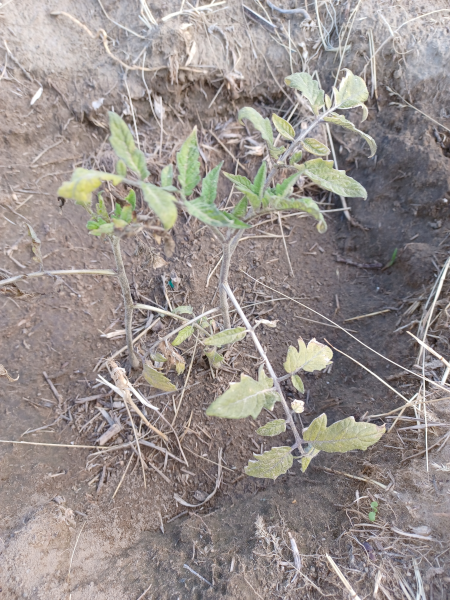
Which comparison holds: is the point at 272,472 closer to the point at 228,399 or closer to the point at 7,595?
the point at 228,399

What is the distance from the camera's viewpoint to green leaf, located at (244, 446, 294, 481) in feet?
3.36

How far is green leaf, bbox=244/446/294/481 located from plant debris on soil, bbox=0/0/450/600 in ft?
0.91

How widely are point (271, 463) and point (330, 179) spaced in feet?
2.44

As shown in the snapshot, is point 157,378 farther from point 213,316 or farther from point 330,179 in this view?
point 330,179

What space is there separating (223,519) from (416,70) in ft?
7.61

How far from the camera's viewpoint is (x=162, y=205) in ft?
2.43

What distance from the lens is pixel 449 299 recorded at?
5.12ft

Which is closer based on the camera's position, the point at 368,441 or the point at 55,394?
the point at 368,441

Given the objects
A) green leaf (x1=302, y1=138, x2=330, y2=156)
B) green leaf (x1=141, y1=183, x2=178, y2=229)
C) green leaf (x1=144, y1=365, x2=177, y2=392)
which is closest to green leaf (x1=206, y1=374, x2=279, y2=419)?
green leaf (x1=144, y1=365, x2=177, y2=392)

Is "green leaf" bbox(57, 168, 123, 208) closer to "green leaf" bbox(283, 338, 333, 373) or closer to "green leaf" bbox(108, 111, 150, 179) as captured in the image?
"green leaf" bbox(108, 111, 150, 179)

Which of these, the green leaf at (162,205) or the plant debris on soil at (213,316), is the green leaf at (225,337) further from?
the green leaf at (162,205)

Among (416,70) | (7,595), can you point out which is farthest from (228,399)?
(416,70)

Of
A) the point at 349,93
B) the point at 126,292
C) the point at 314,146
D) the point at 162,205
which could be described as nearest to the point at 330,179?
the point at 314,146

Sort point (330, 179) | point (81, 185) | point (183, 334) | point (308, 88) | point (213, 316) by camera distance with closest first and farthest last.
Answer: point (81, 185) < point (330, 179) < point (308, 88) < point (183, 334) < point (213, 316)
